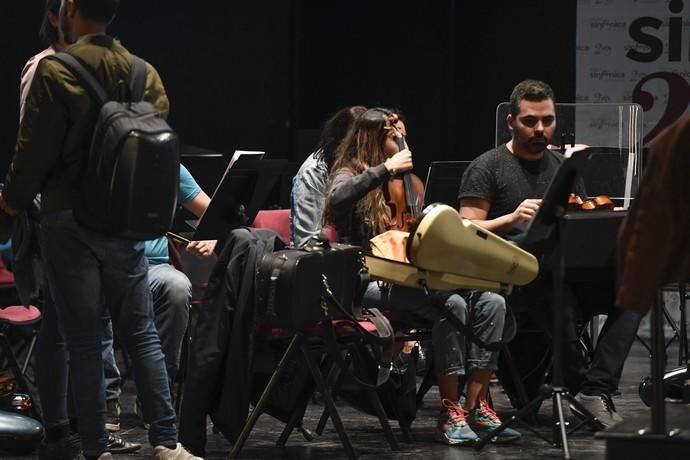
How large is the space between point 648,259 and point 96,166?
163cm

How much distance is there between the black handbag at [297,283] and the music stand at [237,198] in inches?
13.5

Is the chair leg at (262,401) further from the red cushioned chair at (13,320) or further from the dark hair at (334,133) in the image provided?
the dark hair at (334,133)

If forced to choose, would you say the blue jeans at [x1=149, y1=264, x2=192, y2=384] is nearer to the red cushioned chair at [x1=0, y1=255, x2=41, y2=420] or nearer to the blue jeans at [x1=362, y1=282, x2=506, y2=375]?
the red cushioned chair at [x1=0, y1=255, x2=41, y2=420]

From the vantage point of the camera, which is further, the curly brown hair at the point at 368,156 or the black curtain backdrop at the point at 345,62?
the black curtain backdrop at the point at 345,62

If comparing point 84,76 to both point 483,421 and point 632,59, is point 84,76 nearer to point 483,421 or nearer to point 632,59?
point 483,421

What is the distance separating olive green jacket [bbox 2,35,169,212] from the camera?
3.99 metres

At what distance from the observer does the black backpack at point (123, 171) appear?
3988 mm

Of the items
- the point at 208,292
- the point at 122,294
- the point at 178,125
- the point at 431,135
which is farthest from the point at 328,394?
the point at 431,135

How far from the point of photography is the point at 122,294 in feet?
13.6

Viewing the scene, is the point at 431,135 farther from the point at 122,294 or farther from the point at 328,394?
the point at 122,294

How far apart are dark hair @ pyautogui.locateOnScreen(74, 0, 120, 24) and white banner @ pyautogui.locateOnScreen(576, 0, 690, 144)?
4.93 meters

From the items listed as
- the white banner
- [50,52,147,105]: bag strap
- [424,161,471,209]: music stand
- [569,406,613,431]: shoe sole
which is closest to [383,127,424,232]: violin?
[424,161,471,209]: music stand

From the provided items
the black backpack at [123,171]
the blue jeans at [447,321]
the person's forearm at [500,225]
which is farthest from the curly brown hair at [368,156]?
the black backpack at [123,171]

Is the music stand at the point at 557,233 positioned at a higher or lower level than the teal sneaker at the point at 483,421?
higher
